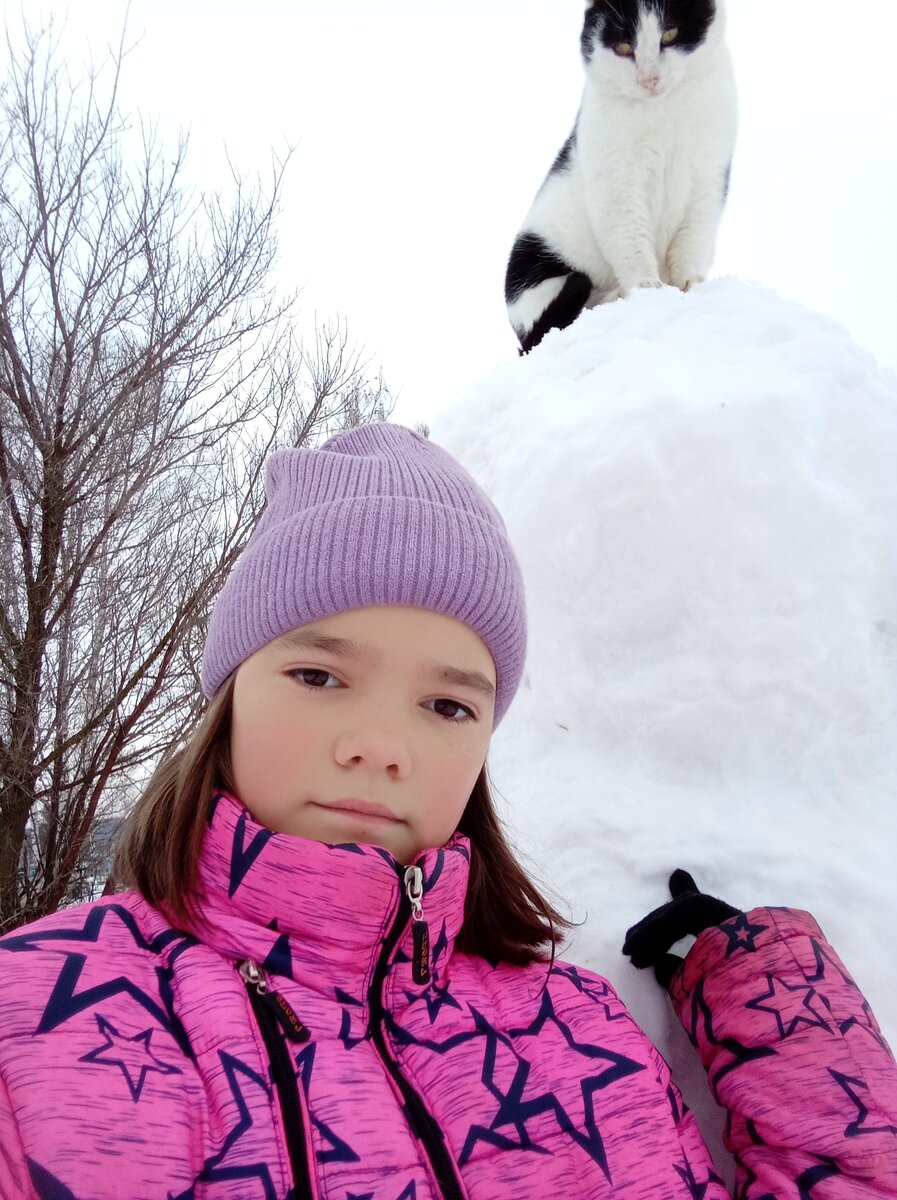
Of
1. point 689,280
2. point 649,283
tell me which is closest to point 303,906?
point 649,283

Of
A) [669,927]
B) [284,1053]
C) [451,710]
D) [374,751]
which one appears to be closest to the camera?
[284,1053]

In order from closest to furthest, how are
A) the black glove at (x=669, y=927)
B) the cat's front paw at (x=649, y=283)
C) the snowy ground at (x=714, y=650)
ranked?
the black glove at (x=669, y=927) < the snowy ground at (x=714, y=650) < the cat's front paw at (x=649, y=283)

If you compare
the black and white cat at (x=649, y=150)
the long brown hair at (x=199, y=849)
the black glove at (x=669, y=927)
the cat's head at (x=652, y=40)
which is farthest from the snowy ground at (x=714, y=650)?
the cat's head at (x=652, y=40)

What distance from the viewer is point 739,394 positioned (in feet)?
5.22

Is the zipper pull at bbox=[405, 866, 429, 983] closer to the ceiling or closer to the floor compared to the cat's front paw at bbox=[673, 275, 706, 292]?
closer to the floor

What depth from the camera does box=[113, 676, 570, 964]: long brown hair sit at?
2.75 ft

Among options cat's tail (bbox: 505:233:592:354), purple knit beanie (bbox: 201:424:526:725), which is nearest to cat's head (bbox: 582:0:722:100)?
cat's tail (bbox: 505:233:592:354)

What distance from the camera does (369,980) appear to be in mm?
790

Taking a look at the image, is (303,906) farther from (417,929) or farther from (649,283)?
(649,283)

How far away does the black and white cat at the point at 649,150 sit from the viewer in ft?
8.19

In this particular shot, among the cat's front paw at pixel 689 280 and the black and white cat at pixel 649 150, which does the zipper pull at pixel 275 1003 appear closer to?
the black and white cat at pixel 649 150

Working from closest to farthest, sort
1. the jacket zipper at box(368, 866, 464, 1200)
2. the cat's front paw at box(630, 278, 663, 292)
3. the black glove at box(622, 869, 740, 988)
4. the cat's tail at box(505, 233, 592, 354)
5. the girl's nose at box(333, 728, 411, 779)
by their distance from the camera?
the jacket zipper at box(368, 866, 464, 1200) < the girl's nose at box(333, 728, 411, 779) < the black glove at box(622, 869, 740, 988) < the cat's front paw at box(630, 278, 663, 292) < the cat's tail at box(505, 233, 592, 354)

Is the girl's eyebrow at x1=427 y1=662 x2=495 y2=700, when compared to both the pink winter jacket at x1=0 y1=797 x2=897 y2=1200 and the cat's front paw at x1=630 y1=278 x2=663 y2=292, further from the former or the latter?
the cat's front paw at x1=630 y1=278 x2=663 y2=292

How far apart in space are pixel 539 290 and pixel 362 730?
2.46 meters
